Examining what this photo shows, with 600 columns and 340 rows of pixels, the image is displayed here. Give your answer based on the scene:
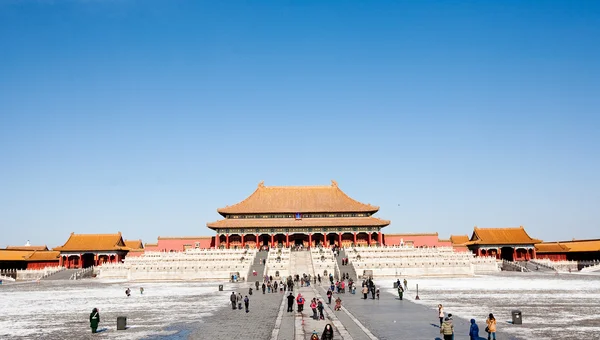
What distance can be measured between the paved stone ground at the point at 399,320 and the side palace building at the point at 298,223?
51509 millimetres

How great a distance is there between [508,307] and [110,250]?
72.6m

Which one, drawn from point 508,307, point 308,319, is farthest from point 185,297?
point 508,307

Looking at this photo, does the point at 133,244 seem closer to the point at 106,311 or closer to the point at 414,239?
the point at 414,239

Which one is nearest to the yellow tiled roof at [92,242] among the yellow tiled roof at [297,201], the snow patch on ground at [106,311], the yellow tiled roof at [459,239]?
the yellow tiled roof at [297,201]

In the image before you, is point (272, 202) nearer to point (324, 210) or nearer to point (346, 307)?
point (324, 210)

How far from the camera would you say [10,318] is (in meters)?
28.8

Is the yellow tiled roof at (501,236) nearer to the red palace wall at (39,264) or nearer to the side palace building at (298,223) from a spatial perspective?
the side palace building at (298,223)

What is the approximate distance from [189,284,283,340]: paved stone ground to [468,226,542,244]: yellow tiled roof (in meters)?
64.7

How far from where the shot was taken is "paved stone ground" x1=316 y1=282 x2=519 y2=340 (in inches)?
850

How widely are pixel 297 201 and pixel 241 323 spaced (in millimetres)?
69716

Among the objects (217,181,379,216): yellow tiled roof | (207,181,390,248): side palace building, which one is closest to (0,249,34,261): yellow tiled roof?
(207,181,390,248): side palace building

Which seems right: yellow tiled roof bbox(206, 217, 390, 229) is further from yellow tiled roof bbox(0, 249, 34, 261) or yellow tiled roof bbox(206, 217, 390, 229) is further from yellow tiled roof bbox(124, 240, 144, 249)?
yellow tiled roof bbox(0, 249, 34, 261)

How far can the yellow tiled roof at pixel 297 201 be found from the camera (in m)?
91.6

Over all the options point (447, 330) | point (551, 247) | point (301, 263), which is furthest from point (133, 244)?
point (447, 330)
